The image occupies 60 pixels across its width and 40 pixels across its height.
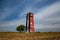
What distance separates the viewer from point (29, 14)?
73000mm

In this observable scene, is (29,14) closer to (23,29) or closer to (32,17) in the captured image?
(32,17)

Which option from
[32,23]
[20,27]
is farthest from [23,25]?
[32,23]

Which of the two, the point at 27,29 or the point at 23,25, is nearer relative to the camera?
the point at 27,29

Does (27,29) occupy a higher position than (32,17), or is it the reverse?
(32,17)

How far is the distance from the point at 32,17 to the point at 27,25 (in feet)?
18.6

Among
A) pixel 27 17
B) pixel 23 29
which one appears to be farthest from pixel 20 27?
pixel 27 17

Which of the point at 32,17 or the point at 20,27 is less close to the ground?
the point at 32,17

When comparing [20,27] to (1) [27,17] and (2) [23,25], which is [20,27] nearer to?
(2) [23,25]

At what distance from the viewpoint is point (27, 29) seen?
2781 inches

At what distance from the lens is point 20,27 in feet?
246

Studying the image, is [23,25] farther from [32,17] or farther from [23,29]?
[32,17]

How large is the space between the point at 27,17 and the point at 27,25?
4.94 m

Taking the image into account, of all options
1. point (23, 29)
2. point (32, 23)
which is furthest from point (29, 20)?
point (23, 29)

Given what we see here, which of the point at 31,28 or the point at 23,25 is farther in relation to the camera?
the point at 23,25
